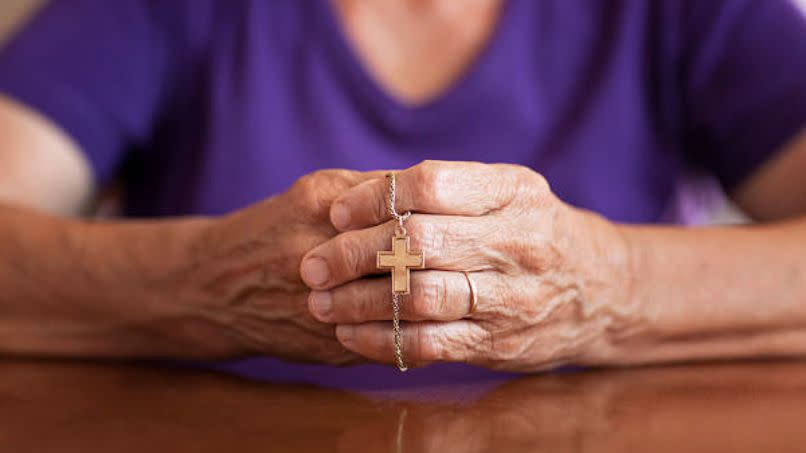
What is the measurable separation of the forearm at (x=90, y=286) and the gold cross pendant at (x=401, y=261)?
27 centimetres

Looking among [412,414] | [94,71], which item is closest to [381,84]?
[94,71]

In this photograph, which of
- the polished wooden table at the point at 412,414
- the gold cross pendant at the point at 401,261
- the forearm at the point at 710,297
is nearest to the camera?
the polished wooden table at the point at 412,414

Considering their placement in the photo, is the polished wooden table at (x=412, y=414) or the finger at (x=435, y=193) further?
the finger at (x=435, y=193)

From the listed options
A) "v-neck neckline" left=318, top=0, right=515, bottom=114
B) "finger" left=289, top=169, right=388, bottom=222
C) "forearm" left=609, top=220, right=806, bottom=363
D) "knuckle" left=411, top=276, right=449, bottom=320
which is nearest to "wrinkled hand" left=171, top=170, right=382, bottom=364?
"finger" left=289, top=169, right=388, bottom=222

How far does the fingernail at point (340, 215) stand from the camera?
0.69 m

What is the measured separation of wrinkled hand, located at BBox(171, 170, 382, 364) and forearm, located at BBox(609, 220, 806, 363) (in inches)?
12.6

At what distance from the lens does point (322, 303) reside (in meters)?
0.70

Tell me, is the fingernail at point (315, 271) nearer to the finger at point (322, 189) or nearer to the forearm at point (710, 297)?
the finger at point (322, 189)

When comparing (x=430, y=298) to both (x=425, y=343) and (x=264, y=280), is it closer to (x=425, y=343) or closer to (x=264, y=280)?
(x=425, y=343)

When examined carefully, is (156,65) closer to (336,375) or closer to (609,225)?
(336,375)

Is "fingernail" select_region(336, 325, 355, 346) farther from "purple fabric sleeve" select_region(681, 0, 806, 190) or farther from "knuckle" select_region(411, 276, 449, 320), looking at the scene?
"purple fabric sleeve" select_region(681, 0, 806, 190)

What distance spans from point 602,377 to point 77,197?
0.82m

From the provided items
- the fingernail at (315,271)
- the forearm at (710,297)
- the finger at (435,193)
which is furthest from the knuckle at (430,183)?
the forearm at (710,297)

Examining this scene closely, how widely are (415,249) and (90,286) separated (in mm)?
414
